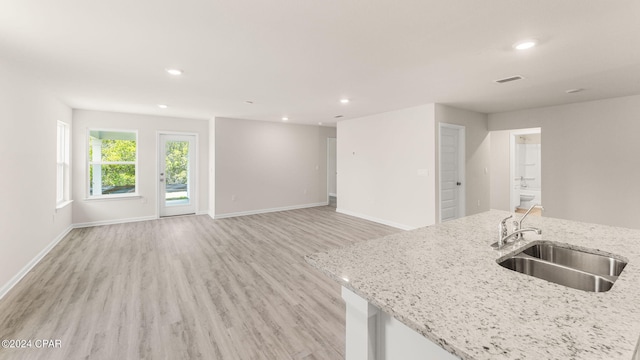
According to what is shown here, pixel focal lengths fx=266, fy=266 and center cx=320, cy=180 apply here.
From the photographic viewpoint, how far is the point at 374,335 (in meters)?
1.15

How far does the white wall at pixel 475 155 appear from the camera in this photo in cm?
530

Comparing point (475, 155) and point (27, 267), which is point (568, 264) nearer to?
point (475, 155)

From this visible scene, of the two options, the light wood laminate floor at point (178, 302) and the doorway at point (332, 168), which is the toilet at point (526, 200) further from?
the light wood laminate floor at point (178, 302)

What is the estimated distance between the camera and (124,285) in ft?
9.69

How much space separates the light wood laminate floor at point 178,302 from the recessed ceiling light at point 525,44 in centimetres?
287

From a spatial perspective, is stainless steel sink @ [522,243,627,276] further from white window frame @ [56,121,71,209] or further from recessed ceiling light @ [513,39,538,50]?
white window frame @ [56,121,71,209]

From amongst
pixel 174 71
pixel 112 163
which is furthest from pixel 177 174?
pixel 174 71

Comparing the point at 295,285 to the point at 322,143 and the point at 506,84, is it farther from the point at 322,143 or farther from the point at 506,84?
the point at 322,143

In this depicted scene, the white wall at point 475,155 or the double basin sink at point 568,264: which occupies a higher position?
the white wall at point 475,155

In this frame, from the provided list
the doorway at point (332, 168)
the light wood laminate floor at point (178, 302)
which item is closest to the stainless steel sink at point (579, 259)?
the light wood laminate floor at point (178, 302)

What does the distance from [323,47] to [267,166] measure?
4946 millimetres

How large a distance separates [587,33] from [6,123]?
5.63 m

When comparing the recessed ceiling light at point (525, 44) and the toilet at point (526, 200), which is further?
the toilet at point (526, 200)

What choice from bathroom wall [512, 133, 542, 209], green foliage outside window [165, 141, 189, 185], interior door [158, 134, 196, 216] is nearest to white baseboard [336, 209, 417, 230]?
interior door [158, 134, 196, 216]
